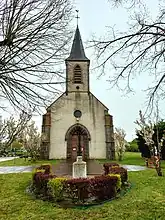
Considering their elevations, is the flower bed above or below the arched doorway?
below

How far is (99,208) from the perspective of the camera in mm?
7281

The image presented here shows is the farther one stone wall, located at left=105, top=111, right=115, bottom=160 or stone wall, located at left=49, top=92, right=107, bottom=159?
stone wall, located at left=49, top=92, right=107, bottom=159

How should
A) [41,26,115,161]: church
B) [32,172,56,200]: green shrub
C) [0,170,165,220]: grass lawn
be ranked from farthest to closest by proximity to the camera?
1. [41,26,115,161]: church
2. [32,172,56,200]: green shrub
3. [0,170,165,220]: grass lawn

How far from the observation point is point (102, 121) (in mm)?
24797

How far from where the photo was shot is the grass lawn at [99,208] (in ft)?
21.8

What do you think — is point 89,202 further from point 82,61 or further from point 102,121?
point 82,61

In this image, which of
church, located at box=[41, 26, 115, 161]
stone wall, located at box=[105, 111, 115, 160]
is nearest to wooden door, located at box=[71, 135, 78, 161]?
church, located at box=[41, 26, 115, 161]

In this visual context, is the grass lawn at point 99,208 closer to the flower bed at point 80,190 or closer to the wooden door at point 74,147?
the flower bed at point 80,190

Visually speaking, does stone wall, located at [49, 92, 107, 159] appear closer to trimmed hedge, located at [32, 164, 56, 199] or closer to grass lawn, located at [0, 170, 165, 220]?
trimmed hedge, located at [32, 164, 56, 199]

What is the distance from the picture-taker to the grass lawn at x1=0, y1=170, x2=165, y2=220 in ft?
21.8

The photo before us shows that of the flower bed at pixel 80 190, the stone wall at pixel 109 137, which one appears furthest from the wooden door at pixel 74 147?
the flower bed at pixel 80 190

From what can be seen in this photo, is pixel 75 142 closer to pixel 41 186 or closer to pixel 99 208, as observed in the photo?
pixel 41 186

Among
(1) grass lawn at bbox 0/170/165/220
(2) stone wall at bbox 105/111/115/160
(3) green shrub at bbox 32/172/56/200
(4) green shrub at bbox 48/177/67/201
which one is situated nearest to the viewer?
(1) grass lawn at bbox 0/170/165/220

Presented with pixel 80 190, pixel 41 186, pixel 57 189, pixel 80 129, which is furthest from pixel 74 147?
pixel 80 190
